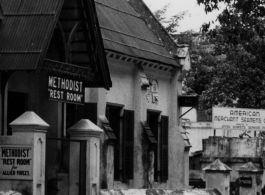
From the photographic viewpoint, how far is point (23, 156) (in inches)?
738

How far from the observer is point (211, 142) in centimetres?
4488

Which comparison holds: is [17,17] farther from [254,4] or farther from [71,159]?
[254,4]

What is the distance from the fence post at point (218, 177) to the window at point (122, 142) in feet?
9.96

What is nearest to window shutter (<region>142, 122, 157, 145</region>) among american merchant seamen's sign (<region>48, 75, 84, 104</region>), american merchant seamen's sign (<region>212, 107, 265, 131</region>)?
american merchant seamen's sign (<region>48, 75, 84, 104</region>)

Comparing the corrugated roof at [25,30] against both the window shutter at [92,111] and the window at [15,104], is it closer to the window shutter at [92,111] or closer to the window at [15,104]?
the window at [15,104]

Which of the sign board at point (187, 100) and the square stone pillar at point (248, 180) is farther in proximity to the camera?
the sign board at point (187, 100)

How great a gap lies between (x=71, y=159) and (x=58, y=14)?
3.08 metres

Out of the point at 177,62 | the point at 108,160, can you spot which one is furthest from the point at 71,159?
the point at 177,62

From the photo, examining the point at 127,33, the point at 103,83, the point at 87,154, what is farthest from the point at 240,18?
the point at 87,154

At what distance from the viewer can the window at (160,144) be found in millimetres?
34562

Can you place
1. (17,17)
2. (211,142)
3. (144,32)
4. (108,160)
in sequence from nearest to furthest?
(17,17) → (108,160) → (144,32) → (211,142)

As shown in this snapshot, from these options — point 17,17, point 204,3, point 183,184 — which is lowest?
point 183,184

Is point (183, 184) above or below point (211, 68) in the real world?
below

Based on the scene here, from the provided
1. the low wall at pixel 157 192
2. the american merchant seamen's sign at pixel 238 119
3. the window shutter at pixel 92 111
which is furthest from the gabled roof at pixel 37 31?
the american merchant seamen's sign at pixel 238 119
